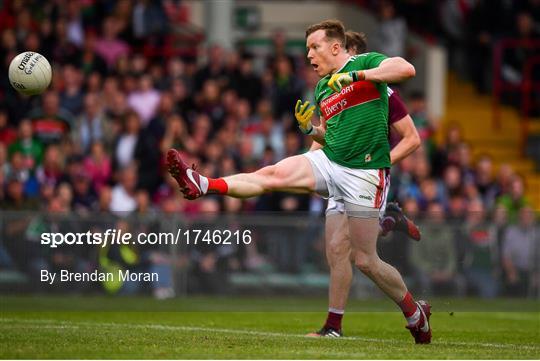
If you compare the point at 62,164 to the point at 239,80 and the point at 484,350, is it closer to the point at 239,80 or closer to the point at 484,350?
the point at 239,80

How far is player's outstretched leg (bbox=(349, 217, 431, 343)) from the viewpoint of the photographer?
38.7ft

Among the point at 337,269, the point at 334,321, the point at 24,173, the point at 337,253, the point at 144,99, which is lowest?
the point at 334,321

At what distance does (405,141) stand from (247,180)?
208 centimetres

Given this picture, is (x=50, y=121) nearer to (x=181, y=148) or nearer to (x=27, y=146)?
(x=27, y=146)

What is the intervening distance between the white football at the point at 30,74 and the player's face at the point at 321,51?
8.93ft

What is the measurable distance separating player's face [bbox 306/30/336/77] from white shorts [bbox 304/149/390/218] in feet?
2.44

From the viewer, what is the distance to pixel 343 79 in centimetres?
1124

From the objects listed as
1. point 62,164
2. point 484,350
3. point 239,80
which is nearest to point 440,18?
point 239,80

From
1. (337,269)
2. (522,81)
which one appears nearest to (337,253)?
(337,269)

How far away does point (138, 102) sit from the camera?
75.0 ft

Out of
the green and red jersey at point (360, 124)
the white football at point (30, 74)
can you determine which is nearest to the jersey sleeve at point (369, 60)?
the green and red jersey at point (360, 124)

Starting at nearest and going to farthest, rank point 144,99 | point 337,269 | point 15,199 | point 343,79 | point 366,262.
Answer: point 343,79
point 366,262
point 337,269
point 15,199
point 144,99

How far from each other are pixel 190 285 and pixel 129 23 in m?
7.02

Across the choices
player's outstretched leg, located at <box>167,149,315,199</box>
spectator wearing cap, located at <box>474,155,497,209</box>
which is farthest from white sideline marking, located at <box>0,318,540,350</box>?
spectator wearing cap, located at <box>474,155,497,209</box>
